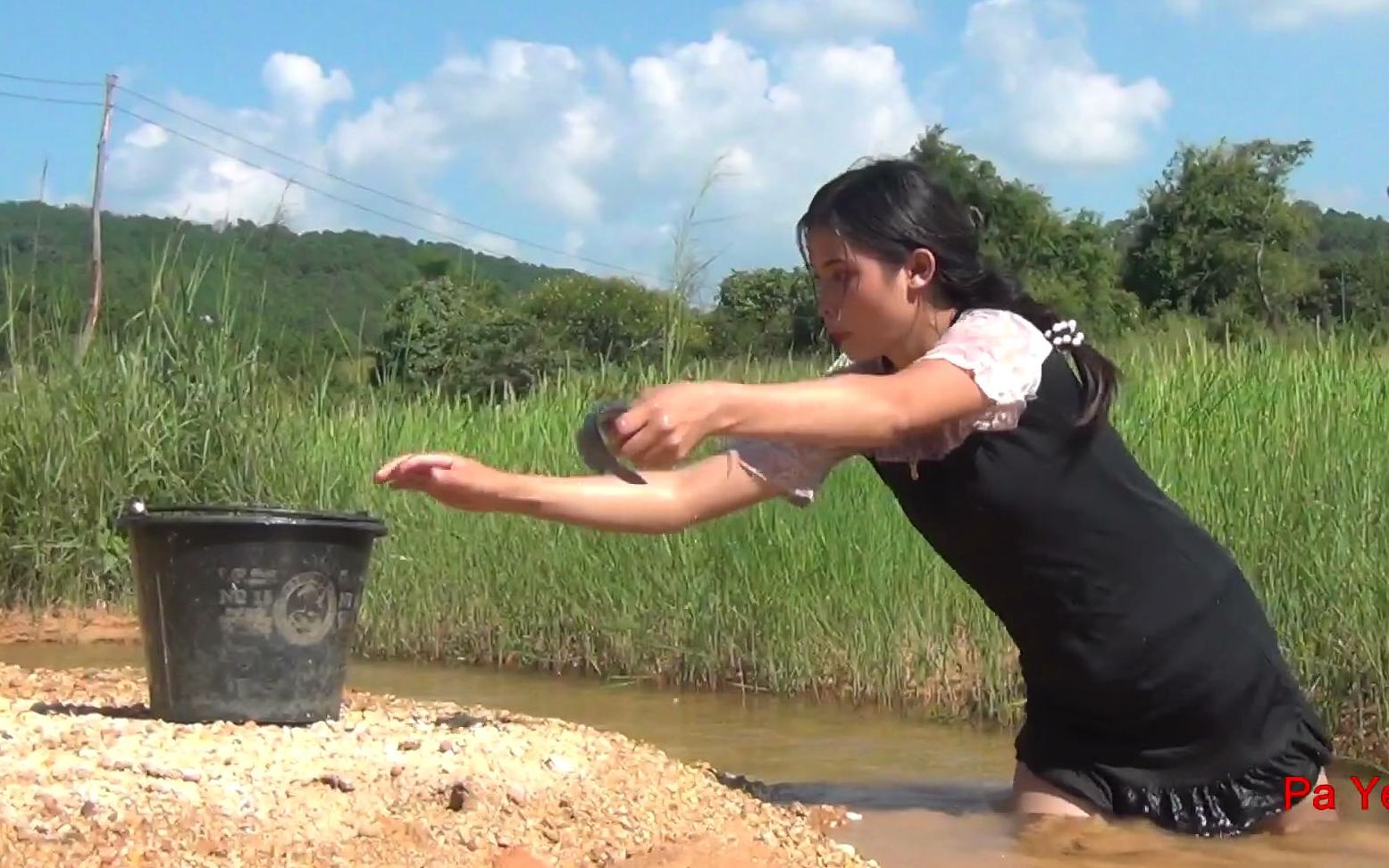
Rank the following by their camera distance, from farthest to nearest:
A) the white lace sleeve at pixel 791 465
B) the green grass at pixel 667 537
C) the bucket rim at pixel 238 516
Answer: the green grass at pixel 667 537 → the bucket rim at pixel 238 516 → the white lace sleeve at pixel 791 465

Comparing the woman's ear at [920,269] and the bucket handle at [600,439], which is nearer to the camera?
the bucket handle at [600,439]

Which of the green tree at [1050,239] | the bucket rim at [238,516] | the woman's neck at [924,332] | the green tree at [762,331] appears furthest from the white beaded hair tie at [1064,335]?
the green tree at [1050,239]

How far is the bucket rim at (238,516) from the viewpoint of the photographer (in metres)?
3.28

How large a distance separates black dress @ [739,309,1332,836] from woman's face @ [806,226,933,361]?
18 centimetres

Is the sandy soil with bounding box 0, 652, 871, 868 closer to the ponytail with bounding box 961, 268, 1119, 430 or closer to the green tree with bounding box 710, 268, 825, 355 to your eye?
the ponytail with bounding box 961, 268, 1119, 430

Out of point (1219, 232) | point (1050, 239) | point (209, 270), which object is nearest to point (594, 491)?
point (209, 270)

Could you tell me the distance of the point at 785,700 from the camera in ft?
17.3

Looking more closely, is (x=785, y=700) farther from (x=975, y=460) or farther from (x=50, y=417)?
(x=50, y=417)

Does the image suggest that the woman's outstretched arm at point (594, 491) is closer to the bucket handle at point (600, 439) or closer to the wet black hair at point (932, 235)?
the wet black hair at point (932, 235)

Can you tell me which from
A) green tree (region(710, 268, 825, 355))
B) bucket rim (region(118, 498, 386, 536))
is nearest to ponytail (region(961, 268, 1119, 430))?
bucket rim (region(118, 498, 386, 536))

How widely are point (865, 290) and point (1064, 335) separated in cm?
38

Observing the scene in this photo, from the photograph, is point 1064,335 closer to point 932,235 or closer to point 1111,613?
point 932,235

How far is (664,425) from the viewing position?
1.90m

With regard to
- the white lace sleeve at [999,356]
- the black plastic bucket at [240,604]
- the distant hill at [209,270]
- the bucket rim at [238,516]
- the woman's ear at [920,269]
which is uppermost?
the distant hill at [209,270]
